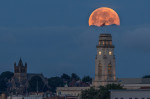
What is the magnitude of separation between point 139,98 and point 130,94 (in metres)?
2.00

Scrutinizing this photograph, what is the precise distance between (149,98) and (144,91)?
212 centimetres

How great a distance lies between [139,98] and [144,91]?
7.26ft

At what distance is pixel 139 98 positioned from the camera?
19425 cm

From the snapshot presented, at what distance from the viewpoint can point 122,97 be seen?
19438cm

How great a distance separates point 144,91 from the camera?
642 ft

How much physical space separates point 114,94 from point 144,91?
6.08 meters

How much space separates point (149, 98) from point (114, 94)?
23.7 feet

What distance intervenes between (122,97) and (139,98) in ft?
11.2

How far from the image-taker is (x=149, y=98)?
194 m

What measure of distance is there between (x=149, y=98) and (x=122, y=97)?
540 cm

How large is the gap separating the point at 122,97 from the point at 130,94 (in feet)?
5.79

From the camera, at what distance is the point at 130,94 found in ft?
639
